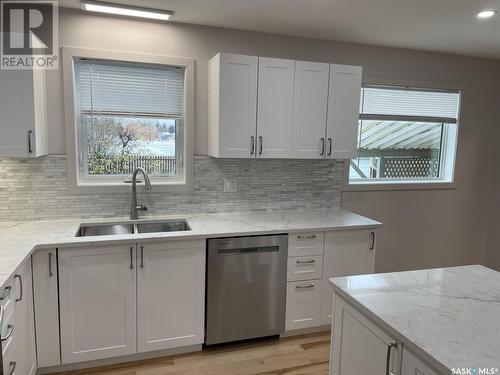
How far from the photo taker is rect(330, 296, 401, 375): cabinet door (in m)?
1.44

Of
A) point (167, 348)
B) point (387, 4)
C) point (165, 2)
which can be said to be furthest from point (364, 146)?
point (167, 348)

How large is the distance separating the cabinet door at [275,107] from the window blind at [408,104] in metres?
1.10

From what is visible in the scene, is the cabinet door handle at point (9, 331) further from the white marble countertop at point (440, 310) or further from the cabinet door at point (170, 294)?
the white marble countertop at point (440, 310)

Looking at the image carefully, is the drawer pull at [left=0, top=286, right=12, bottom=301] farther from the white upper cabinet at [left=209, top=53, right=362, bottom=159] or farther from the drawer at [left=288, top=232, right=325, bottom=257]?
the drawer at [left=288, top=232, right=325, bottom=257]

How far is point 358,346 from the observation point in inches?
64.6

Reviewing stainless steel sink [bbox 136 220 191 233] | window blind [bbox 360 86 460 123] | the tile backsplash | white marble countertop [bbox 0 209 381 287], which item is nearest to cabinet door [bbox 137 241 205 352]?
white marble countertop [bbox 0 209 381 287]

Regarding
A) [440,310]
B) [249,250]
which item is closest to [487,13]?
[440,310]

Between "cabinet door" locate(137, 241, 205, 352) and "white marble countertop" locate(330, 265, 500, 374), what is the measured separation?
1.20 m

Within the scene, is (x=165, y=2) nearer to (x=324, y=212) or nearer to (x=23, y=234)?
(x=23, y=234)

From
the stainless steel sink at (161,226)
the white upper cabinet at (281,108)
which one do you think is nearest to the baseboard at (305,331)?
the stainless steel sink at (161,226)

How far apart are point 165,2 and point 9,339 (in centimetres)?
224

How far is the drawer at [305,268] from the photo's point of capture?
116 inches

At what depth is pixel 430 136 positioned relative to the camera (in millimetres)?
4152

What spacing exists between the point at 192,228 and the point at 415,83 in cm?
277
